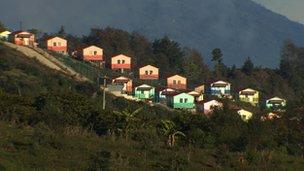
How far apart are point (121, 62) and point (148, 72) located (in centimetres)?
370

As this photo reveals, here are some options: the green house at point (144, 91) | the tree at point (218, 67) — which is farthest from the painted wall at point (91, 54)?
the tree at point (218, 67)

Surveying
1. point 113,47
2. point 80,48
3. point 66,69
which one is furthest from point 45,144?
point 113,47

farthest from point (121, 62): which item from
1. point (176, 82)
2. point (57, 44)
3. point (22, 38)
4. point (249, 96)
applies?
point (249, 96)

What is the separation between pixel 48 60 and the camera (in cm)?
7656

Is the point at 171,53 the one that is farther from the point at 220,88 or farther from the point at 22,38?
the point at 22,38

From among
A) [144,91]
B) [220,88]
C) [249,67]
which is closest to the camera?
[144,91]

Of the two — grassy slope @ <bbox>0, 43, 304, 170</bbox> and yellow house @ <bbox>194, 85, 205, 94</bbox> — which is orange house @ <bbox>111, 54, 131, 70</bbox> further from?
grassy slope @ <bbox>0, 43, 304, 170</bbox>

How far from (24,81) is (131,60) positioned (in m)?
45.0

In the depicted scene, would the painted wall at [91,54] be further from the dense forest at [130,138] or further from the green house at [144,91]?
the dense forest at [130,138]

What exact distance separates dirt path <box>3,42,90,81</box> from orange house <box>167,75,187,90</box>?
18111 millimetres

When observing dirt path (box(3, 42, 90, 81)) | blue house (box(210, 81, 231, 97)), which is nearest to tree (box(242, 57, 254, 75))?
blue house (box(210, 81, 231, 97))

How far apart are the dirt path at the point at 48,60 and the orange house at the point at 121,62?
53.5ft

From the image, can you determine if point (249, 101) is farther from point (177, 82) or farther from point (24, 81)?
point (24, 81)

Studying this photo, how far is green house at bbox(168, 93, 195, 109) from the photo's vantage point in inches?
3063
